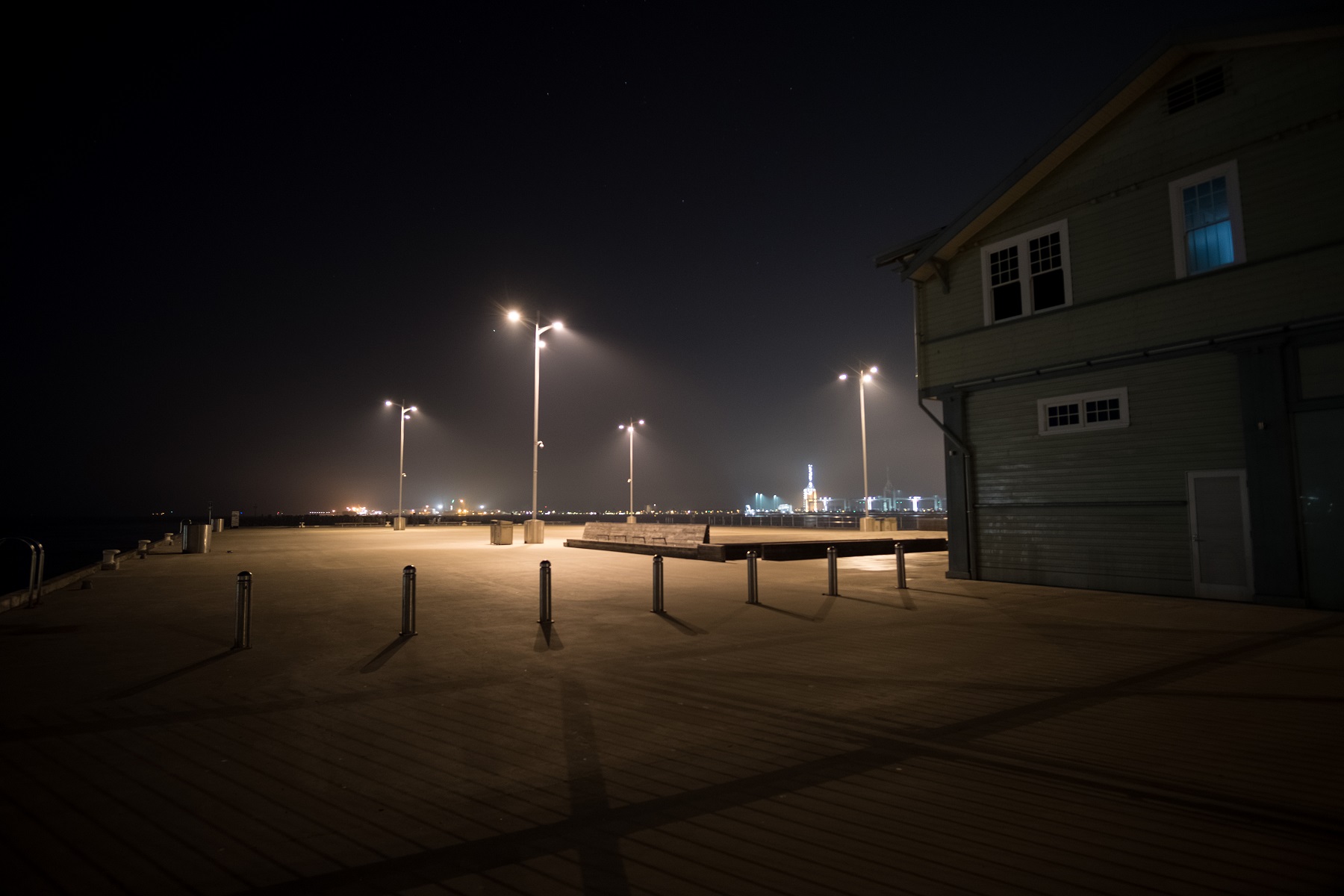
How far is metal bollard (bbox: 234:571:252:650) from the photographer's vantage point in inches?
358

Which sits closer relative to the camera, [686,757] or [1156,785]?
[1156,785]

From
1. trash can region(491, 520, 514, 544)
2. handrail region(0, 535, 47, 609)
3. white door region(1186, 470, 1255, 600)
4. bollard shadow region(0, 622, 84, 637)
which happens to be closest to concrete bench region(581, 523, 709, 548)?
trash can region(491, 520, 514, 544)

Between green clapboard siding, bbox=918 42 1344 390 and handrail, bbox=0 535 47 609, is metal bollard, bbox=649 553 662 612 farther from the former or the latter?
handrail, bbox=0 535 47 609

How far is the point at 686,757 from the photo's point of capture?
5.25 m

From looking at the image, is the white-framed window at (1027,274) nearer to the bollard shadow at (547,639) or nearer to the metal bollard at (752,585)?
the metal bollard at (752,585)

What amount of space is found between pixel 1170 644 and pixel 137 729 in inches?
444

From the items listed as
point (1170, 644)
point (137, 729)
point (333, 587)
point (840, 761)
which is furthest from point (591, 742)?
point (333, 587)

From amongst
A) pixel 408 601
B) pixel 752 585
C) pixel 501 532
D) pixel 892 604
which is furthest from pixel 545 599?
pixel 501 532

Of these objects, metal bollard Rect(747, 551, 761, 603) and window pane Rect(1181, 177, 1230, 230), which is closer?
metal bollard Rect(747, 551, 761, 603)

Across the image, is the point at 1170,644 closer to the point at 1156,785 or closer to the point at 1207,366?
the point at 1156,785

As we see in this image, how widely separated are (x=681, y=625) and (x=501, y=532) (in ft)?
67.3

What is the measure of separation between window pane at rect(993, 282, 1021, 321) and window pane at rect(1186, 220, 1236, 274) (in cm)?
336

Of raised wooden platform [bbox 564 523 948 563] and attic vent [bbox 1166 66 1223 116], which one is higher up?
attic vent [bbox 1166 66 1223 116]

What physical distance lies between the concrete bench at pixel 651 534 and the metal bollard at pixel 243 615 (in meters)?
14.0
